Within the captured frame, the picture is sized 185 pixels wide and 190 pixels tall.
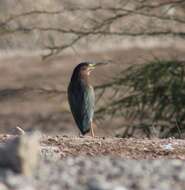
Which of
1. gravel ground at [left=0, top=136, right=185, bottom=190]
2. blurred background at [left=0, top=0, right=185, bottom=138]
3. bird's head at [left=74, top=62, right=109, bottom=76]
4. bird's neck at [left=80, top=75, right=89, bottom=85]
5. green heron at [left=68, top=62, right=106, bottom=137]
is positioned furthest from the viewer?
blurred background at [left=0, top=0, right=185, bottom=138]

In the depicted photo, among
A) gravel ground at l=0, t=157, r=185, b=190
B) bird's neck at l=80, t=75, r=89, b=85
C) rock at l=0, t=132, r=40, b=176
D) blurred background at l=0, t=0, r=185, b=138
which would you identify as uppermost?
rock at l=0, t=132, r=40, b=176

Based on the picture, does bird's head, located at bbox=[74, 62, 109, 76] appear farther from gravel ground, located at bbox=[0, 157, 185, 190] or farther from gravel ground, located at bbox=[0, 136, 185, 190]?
gravel ground, located at bbox=[0, 157, 185, 190]

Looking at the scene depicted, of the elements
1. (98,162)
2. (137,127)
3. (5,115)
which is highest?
(98,162)

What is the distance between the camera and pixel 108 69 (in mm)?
16766

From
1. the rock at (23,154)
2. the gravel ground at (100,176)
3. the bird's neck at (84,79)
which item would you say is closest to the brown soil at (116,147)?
the gravel ground at (100,176)

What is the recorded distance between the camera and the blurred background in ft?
43.5

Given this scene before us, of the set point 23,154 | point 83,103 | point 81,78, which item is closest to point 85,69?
point 81,78

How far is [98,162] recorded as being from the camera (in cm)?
589

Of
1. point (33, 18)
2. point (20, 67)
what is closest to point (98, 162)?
point (33, 18)

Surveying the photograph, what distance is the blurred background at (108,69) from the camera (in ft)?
43.5

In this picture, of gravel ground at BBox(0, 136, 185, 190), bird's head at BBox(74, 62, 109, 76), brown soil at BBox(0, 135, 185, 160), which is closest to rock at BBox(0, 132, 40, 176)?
gravel ground at BBox(0, 136, 185, 190)

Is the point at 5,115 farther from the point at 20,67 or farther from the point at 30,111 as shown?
the point at 20,67

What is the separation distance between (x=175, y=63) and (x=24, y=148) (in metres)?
7.90

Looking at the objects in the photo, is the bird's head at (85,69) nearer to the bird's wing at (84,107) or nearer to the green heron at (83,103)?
the green heron at (83,103)
